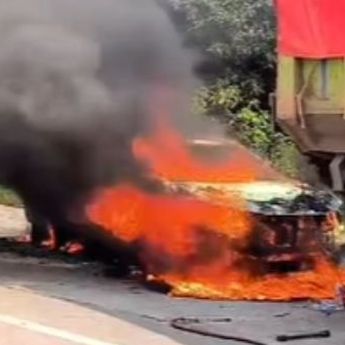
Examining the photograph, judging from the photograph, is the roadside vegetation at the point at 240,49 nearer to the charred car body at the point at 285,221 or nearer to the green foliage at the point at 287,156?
the green foliage at the point at 287,156

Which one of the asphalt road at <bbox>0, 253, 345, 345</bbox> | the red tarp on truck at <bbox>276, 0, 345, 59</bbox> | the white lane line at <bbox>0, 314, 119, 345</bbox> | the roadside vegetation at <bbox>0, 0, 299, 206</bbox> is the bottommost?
the asphalt road at <bbox>0, 253, 345, 345</bbox>

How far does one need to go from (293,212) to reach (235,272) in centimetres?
81

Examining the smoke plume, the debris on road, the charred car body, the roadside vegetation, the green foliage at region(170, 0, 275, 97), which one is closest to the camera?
the debris on road

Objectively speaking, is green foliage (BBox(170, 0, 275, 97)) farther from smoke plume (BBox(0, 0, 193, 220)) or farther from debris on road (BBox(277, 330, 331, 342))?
debris on road (BBox(277, 330, 331, 342))

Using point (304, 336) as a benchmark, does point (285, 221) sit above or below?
above

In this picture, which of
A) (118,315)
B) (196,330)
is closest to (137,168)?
(118,315)

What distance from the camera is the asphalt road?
934 centimetres

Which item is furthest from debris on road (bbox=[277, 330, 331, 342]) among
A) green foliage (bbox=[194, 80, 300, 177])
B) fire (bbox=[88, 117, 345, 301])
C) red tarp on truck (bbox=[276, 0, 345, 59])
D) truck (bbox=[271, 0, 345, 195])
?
green foliage (bbox=[194, 80, 300, 177])

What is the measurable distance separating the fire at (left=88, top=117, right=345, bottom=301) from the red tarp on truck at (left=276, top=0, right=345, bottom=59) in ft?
7.40

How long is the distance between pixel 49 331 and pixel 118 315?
1.05 m

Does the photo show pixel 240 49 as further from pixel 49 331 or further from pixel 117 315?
pixel 49 331

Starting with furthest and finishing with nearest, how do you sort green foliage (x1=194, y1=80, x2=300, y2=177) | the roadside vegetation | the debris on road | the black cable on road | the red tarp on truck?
the roadside vegetation, green foliage (x1=194, y1=80, x2=300, y2=177), the red tarp on truck, the debris on road, the black cable on road

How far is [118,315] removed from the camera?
34.1 ft

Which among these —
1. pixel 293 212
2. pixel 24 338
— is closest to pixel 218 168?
pixel 293 212
